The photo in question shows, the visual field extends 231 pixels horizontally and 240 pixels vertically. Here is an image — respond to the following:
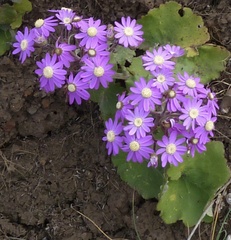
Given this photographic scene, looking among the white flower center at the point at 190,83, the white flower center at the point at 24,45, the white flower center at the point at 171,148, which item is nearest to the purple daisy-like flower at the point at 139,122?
the white flower center at the point at 171,148

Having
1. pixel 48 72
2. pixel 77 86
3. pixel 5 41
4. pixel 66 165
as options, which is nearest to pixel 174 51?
pixel 77 86

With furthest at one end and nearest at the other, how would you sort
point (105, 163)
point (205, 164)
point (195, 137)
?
point (105, 163) < point (205, 164) < point (195, 137)

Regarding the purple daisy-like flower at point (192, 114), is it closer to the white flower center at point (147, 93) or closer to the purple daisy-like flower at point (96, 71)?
the white flower center at point (147, 93)

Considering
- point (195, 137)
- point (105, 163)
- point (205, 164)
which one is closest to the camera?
point (195, 137)

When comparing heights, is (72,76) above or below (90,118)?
above

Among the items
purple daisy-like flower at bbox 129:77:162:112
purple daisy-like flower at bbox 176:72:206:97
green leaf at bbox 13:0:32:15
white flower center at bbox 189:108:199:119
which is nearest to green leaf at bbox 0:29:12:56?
green leaf at bbox 13:0:32:15

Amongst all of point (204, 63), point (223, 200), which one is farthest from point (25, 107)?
point (223, 200)

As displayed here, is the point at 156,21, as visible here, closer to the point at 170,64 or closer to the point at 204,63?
the point at 204,63

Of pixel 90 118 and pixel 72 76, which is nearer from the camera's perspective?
pixel 72 76
